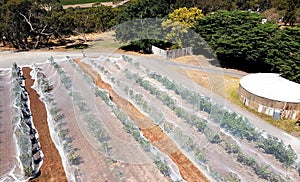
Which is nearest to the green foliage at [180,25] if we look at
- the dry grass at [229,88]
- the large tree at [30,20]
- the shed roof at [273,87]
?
the dry grass at [229,88]

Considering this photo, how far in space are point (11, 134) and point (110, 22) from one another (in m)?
30.0

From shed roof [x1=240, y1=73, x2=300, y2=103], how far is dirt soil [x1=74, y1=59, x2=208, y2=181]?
8267mm

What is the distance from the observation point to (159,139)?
1580 centimetres

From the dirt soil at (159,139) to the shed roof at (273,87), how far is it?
27.1 feet

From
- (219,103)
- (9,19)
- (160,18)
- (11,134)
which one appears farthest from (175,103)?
(9,19)

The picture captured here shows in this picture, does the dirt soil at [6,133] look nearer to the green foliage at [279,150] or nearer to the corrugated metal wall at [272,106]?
the green foliage at [279,150]

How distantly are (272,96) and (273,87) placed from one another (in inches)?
67.9

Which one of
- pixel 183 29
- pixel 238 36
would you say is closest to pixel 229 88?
pixel 238 36

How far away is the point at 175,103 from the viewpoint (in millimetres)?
A: 19188

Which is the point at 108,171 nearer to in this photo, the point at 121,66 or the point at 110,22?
the point at 121,66

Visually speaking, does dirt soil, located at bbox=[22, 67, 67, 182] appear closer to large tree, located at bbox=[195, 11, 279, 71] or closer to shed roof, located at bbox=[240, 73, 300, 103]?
shed roof, located at bbox=[240, 73, 300, 103]

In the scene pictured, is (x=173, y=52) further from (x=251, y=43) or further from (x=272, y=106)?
(x=272, y=106)

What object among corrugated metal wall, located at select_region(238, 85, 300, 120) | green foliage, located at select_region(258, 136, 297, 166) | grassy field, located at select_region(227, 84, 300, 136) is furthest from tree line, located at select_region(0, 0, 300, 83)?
green foliage, located at select_region(258, 136, 297, 166)

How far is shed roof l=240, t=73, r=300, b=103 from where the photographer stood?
63.5ft
